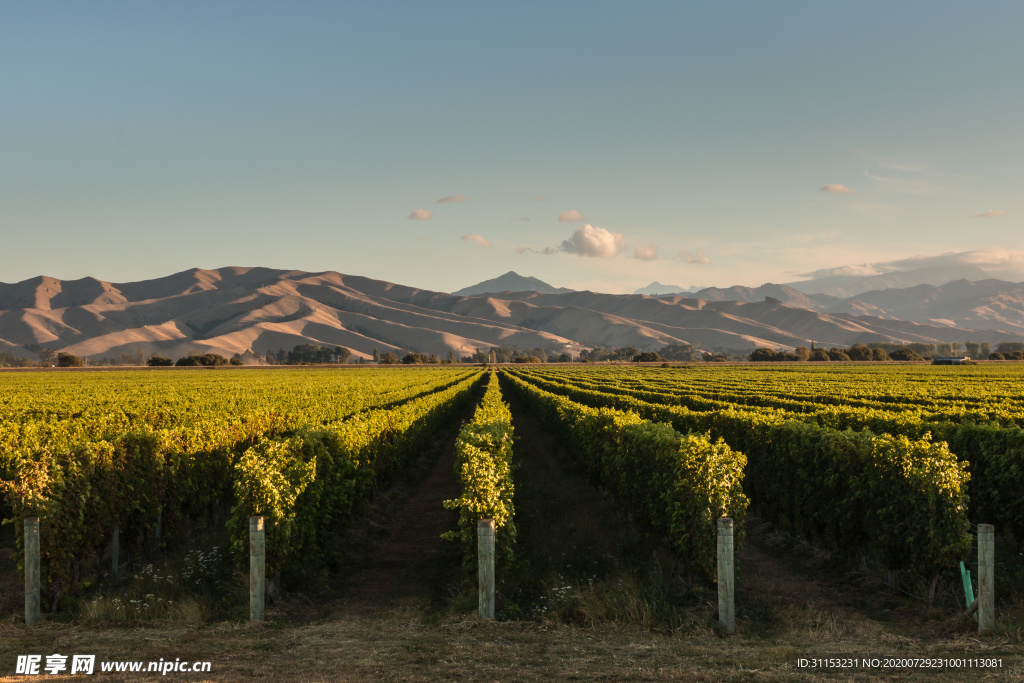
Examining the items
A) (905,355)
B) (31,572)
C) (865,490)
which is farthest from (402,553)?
(905,355)

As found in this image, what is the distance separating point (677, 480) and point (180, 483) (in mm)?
10104

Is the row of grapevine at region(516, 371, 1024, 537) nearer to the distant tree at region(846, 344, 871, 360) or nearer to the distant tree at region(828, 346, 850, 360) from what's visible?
the distant tree at region(828, 346, 850, 360)

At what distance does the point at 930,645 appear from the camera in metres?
8.23

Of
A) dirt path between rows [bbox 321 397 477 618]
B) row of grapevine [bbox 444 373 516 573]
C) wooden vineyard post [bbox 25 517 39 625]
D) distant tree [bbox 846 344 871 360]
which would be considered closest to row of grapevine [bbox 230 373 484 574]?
dirt path between rows [bbox 321 397 477 618]

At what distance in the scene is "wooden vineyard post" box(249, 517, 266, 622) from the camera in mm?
9250

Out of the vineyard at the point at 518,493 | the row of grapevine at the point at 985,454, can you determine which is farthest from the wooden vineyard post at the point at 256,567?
the row of grapevine at the point at 985,454

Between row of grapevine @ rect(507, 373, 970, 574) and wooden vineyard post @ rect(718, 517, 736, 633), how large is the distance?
9.85 feet

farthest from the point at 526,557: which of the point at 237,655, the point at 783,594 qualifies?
the point at 237,655

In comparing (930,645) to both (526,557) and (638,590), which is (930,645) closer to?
(638,590)

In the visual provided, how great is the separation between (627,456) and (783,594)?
16.0 feet

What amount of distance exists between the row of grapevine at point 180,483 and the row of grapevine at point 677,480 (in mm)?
6024

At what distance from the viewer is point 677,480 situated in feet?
36.4

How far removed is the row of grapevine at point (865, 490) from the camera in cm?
972

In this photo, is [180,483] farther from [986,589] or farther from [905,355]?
[905,355]
